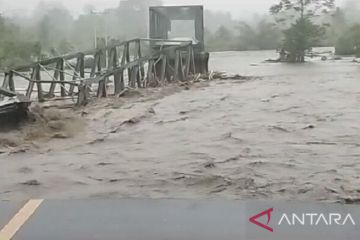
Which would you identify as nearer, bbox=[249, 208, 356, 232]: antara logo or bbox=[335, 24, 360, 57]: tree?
bbox=[249, 208, 356, 232]: antara logo

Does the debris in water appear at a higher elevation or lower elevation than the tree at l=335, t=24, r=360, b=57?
lower

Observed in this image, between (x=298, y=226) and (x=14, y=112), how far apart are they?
652 centimetres

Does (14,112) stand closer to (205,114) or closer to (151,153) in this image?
(151,153)

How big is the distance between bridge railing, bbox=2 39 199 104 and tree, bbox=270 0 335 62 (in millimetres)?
15787

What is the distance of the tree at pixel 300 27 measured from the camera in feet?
125

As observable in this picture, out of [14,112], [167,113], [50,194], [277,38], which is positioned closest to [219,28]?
[277,38]

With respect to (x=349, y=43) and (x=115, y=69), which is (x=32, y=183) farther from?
(x=349, y=43)

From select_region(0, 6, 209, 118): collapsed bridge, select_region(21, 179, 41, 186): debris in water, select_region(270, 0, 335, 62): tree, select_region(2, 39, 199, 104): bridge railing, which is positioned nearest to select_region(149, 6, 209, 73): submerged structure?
select_region(0, 6, 209, 118): collapsed bridge

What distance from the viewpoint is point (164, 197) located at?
5254mm

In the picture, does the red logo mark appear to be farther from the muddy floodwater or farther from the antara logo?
the muddy floodwater

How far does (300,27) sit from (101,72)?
24.6 meters

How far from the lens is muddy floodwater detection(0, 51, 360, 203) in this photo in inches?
222

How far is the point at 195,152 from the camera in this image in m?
7.75

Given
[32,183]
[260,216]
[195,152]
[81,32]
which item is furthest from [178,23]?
[260,216]
